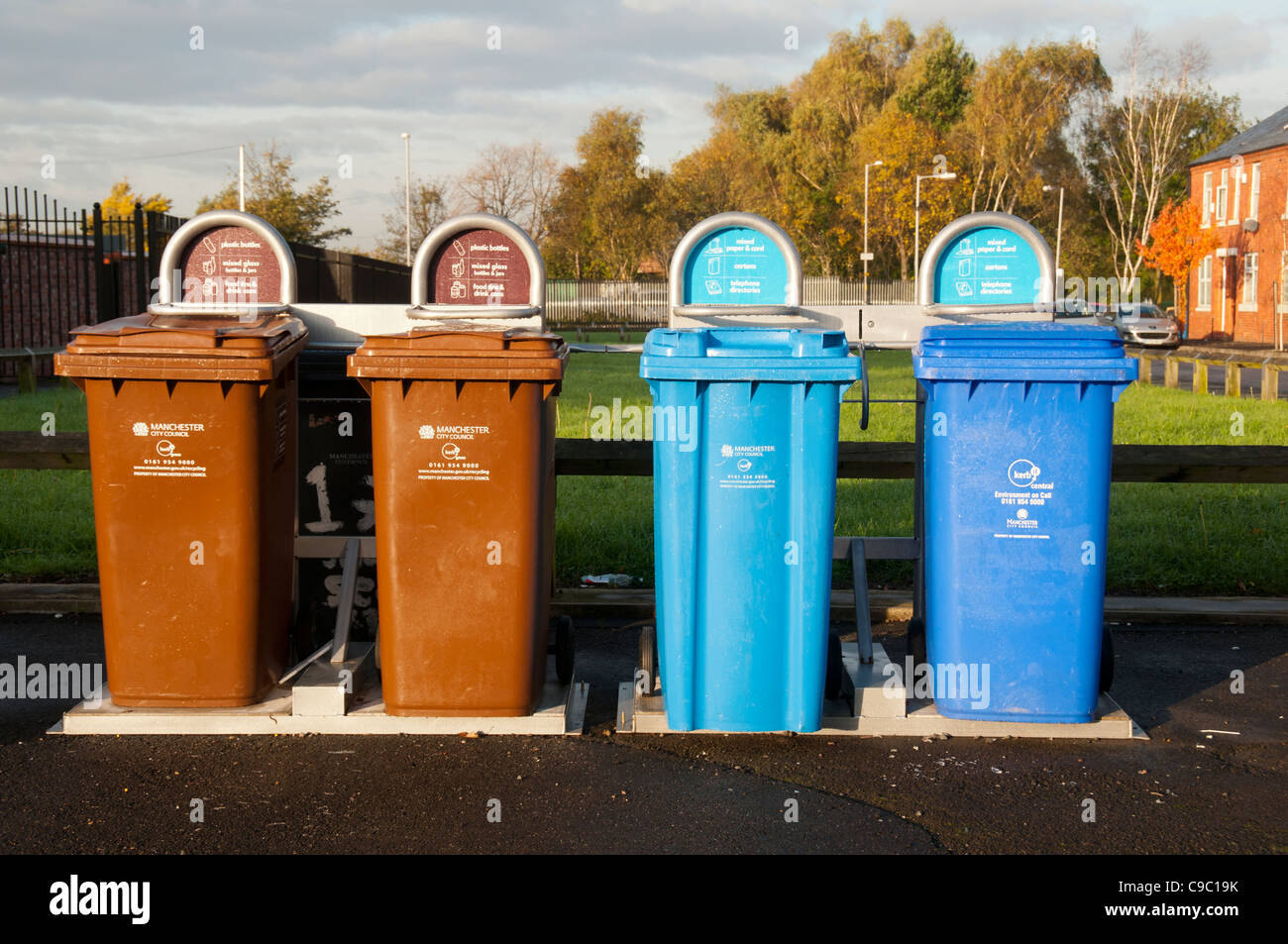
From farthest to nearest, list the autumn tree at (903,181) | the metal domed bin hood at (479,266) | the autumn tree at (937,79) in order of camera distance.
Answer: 1. the autumn tree at (937,79)
2. the autumn tree at (903,181)
3. the metal domed bin hood at (479,266)

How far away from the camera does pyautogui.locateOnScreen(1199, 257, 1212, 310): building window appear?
43375mm

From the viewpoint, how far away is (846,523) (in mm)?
7410

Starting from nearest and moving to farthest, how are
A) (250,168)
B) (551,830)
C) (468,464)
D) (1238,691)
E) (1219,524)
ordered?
(551,830) → (468,464) → (1238,691) → (1219,524) → (250,168)

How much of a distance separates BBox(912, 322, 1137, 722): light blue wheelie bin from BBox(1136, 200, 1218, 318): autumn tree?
42.4 meters

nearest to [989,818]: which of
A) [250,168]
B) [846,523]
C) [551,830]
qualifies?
[551,830]

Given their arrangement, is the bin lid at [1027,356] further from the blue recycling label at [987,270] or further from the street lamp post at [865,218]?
the street lamp post at [865,218]

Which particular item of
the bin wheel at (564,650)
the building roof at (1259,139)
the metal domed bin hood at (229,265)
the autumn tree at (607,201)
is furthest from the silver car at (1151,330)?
A: the metal domed bin hood at (229,265)

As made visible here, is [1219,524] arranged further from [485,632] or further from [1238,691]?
[485,632]

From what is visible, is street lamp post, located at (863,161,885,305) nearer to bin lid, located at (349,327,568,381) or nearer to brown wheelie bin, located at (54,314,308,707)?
bin lid, located at (349,327,568,381)

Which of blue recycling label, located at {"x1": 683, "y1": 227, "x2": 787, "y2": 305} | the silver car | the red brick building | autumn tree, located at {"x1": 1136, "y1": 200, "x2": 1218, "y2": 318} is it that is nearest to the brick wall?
the red brick building

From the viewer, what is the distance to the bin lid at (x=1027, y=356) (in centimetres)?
418

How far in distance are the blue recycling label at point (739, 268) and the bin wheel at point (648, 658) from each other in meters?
1.44

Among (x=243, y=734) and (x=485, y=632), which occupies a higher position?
(x=485, y=632)
